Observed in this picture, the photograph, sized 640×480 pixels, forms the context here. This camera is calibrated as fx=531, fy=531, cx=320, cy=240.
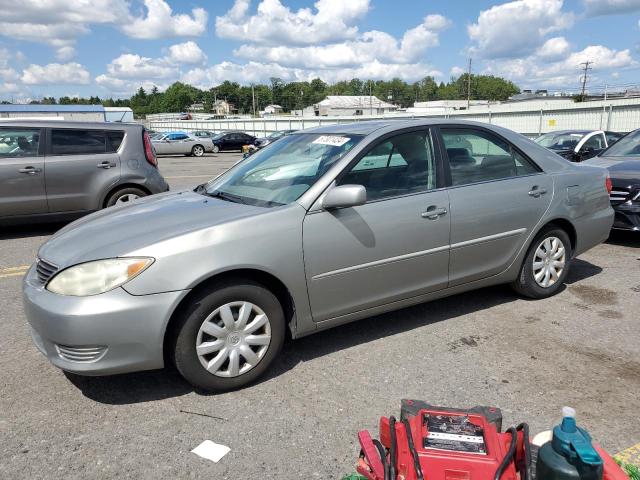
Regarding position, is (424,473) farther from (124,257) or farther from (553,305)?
(553,305)

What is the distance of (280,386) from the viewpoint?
330cm

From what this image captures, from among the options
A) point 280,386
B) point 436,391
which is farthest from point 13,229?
point 436,391

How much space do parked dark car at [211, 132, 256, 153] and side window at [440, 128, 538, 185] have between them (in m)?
30.2

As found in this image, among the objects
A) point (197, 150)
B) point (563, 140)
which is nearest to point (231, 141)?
point (197, 150)

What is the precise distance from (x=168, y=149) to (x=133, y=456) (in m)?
28.2

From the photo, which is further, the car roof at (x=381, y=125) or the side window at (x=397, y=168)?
the car roof at (x=381, y=125)

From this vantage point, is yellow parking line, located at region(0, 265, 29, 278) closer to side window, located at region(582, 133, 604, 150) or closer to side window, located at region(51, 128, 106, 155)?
side window, located at region(51, 128, 106, 155)

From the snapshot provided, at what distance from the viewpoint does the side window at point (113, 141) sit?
26.1ft

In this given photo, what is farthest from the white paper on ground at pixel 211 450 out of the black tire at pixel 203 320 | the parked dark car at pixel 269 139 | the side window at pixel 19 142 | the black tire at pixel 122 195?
the side window at pixel 19 142

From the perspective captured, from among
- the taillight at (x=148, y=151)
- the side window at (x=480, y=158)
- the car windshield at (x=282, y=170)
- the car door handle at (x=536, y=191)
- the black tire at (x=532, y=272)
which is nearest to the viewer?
the car windshield at (x=282, y=170)

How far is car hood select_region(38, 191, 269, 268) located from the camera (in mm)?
3047

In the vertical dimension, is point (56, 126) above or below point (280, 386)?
→ above

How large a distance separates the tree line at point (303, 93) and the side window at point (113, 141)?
127 metres

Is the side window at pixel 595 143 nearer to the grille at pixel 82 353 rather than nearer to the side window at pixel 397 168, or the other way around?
the side window at pixel 397 168
